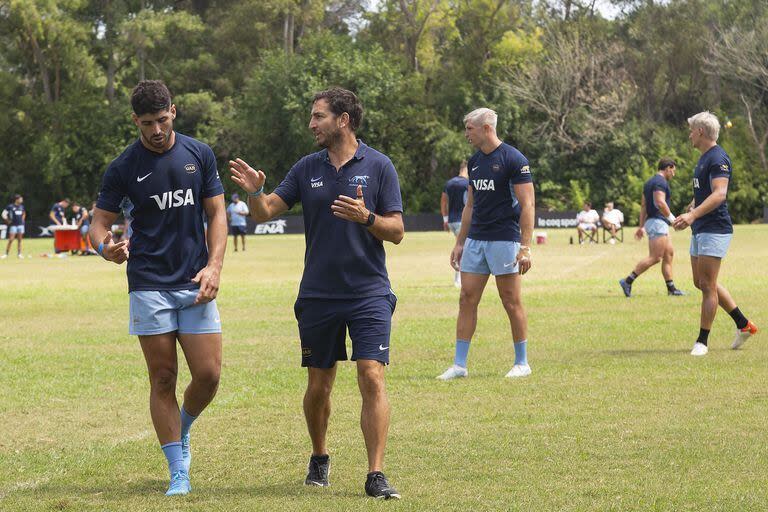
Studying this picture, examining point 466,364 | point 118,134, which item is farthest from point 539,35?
point 466,364

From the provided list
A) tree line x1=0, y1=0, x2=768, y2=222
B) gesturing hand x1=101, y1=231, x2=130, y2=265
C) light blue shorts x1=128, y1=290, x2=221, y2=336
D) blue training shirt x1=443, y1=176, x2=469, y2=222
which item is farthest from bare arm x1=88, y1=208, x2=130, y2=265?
tree line x1=0, y1=0, x2=768, y2=222

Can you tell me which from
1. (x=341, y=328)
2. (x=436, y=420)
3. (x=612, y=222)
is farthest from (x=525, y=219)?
(x=612, y=222)

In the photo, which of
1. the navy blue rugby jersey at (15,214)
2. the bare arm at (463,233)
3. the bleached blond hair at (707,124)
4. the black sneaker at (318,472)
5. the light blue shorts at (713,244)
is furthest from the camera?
the navy blue rugby jersey at (15,214)

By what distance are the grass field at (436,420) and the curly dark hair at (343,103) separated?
192cm

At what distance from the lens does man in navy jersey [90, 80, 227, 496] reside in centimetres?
613

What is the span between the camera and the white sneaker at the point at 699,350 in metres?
11.4

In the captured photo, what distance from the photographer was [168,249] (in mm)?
6203

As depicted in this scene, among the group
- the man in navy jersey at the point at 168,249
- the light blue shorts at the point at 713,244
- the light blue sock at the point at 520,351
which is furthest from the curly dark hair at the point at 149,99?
the light blue shorts at the point at 713,244

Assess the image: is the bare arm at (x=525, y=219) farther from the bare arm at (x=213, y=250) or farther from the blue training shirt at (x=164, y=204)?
the blue training shirt at (x=164, y=204)

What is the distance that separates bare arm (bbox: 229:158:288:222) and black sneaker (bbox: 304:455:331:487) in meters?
1.30

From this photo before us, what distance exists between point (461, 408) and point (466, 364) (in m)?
2.19

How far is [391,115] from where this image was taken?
6888 cm

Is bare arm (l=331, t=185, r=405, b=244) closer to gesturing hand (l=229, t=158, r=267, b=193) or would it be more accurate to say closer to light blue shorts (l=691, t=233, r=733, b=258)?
gesturing hand (l=229, t=158, r=267, b=193)

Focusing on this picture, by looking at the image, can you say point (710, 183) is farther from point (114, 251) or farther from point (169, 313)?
point (114, 251)
